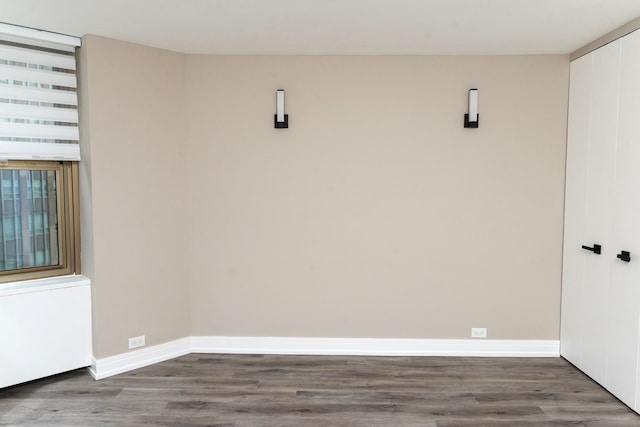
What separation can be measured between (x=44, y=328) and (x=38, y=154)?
3.99ft

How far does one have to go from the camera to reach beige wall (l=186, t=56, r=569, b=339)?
12.3ft

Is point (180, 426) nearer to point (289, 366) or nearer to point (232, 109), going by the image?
point (289, 366)

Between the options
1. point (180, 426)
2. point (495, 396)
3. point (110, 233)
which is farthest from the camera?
point (110, 233)

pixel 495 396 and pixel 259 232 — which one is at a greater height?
pixel 259 232

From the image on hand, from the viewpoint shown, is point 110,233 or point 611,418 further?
point 110,233

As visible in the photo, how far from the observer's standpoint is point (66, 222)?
349cm

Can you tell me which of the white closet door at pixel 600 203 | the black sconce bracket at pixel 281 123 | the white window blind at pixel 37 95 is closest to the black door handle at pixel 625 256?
the white closet door at pixel 600 203

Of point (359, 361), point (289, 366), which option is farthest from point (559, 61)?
point (289, 366)

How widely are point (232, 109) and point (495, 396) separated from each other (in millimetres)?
2907

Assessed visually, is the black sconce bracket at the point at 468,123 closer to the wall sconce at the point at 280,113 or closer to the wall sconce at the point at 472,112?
the wall sconce at the point at 472,112

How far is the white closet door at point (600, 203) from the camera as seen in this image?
3.17 m

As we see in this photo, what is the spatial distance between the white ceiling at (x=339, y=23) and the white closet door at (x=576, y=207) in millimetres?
313

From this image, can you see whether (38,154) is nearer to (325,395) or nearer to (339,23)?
(339,23)

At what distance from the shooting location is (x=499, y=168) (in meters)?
3.78
